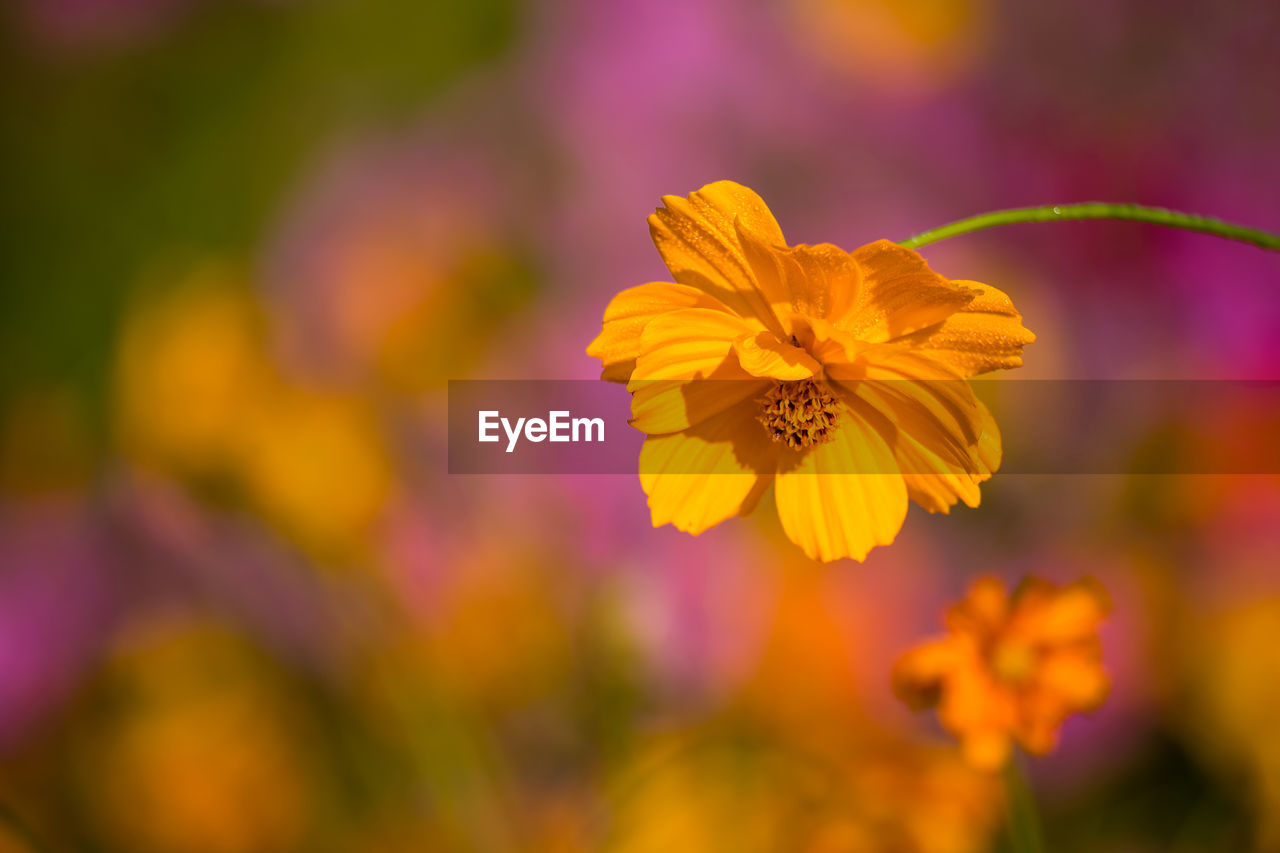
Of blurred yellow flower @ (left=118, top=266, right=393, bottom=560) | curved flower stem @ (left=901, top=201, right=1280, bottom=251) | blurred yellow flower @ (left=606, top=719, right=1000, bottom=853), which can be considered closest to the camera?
curved flower stem @ (left=901, top=201, right=1280, bottom=251)

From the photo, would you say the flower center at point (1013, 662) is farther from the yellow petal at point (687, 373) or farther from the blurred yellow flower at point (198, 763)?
the blurred yellow flower at point (198, 763)

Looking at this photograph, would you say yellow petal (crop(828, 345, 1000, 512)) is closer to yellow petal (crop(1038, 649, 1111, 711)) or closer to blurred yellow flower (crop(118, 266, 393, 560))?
yellow petal (crop(1038, 649, 1111, 711))

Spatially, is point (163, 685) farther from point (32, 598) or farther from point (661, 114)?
point (661, 114)

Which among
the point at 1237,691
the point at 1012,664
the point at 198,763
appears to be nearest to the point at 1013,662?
the point at 1012,664

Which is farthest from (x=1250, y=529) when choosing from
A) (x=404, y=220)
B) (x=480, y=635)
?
(x=404, y=220)

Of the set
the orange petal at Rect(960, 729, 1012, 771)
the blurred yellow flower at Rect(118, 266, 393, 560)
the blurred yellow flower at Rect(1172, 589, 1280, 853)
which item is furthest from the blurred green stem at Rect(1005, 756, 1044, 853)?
the blurred yellow flower at Rect(118, 266, 393, 560)

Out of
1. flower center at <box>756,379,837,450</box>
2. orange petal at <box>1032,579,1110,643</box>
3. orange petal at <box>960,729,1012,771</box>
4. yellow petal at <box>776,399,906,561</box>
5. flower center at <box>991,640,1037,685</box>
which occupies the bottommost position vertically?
orange petal at <box>960,729,1012,771</box>

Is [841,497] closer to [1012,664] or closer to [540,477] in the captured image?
[1012,664]
